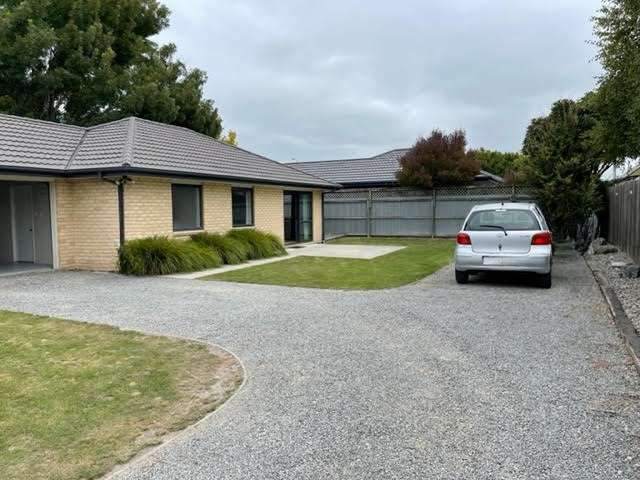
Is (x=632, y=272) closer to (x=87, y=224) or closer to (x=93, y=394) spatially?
(x=93, y=394)

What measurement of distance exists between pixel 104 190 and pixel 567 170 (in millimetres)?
13225

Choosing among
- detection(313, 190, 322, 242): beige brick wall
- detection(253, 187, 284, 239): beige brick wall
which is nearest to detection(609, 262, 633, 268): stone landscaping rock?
detection(253, 187, 284, 239): beige brick wall

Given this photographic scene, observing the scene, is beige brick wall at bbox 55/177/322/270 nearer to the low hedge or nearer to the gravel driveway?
the low hedge

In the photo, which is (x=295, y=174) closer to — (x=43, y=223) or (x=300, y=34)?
(x=300, y=34)

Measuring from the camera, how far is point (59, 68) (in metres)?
23.2

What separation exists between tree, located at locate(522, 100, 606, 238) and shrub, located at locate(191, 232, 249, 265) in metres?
9.52

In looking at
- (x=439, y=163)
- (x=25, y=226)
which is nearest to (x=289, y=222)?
(x=439, y=163)

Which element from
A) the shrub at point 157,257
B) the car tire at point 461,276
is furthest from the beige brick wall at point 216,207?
the car tire at point 461,276

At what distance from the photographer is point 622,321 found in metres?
6.90

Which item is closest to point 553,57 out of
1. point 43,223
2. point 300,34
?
point 300,34

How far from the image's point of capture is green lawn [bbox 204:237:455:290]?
10.8 metres

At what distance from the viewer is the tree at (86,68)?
22.7 m

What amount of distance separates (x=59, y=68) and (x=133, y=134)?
11245mm

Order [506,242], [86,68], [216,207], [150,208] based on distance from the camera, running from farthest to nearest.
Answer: [86,68], [216,207], [150,208], [506,242]
